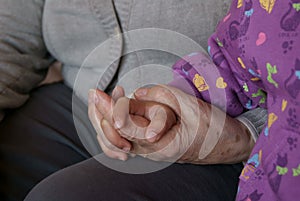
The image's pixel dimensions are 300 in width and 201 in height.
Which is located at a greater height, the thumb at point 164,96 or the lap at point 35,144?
the thumb at point 164,96

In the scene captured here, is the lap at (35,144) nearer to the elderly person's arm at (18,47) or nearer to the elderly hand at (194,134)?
the elderly person's arm at (18,47)

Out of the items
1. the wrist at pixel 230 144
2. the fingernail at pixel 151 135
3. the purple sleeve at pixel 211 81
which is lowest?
the wrist at pixel 230 144

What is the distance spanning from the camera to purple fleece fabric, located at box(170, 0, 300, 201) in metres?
0.52

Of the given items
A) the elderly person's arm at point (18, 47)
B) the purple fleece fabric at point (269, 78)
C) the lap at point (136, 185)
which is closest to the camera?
the purple fleece fabric at point (269, 78)

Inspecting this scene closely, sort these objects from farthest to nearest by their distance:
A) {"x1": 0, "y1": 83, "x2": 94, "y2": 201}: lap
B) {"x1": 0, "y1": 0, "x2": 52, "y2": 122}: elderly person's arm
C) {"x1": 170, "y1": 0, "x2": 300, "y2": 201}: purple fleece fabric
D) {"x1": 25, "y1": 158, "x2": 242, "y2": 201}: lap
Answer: {"x1": 0, "y1": 0, "x2": 52, "y2": 122}: elderly person's arm
{"x1": 0, "y1": 83, "x2": 94, "y2": 201}: lap
{"x1": 25, "y1": 158, "x2": 242, "y2": 201}: lap
{"x1": 170, "y1": 0, "x2": 300, "y2": 201}: purple fleece fabric

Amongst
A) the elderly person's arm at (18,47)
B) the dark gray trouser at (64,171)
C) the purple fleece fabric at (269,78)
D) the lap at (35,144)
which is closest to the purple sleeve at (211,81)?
the purple fleece fabric at (269,78)

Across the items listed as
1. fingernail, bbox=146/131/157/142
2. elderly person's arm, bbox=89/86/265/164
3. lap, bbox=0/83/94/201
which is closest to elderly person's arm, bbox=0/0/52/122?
lap, bbox=0/83/94/201

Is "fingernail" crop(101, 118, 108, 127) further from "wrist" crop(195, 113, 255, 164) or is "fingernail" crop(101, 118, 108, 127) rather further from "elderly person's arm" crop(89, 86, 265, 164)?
"wrist" crop(195, 113, 255, 164)

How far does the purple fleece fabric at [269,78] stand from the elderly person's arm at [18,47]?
444 mm

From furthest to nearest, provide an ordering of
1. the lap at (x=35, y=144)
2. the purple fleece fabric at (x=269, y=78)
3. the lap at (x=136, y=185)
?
the lap at (x=35, y=144) → the lap at (x=136, y=185) → the purple fleece fabric at (x=269, y=78)

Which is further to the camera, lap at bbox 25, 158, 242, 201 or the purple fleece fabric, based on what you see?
lap at bbox 25, 158, 242, 201

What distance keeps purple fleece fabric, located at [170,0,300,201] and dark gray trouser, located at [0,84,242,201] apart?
0.10 metres

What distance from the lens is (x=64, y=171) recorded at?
0.66m

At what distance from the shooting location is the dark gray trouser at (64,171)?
24.6 inches
